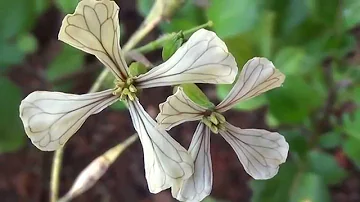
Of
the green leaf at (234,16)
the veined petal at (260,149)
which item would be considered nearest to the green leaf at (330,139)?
the green leaf at (234,16)

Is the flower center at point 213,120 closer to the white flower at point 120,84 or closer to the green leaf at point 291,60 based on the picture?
the white flower at point 120,84

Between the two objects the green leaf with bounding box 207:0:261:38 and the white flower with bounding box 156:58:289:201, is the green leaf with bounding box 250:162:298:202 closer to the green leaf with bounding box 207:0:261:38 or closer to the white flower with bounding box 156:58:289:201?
the green leaf with bounding box 207:0:261:38

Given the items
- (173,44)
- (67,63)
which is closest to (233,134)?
(173,44)

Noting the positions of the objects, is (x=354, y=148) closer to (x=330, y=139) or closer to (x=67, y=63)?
(x=330, y=139)

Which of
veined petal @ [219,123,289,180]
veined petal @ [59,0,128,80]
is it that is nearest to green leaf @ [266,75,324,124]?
veined petal @ [219,123,289,180]

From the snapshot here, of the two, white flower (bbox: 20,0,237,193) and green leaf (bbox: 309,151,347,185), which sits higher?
white flower (bbox: 20,0,237,193)
